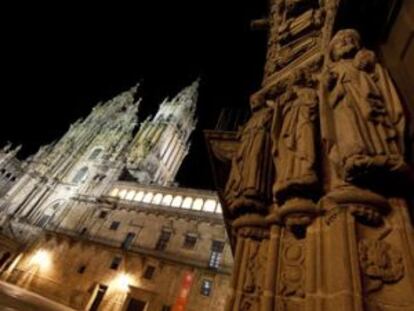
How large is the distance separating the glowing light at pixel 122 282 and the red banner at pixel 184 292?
457 cm

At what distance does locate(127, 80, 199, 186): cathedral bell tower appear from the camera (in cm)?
3609

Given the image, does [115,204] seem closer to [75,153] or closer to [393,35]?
[75,153]

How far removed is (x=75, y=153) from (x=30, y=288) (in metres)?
20.4

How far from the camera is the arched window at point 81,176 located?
35.9 m

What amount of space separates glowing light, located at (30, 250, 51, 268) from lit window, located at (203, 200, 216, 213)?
15824 mm

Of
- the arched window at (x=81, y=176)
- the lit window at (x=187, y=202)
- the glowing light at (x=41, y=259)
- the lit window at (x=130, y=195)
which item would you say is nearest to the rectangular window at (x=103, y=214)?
the lit window at (x=130, y=195)

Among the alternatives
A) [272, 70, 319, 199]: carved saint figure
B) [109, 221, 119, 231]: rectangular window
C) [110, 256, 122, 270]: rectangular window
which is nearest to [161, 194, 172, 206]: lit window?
[109, 221, 119, 231]: rectangular window

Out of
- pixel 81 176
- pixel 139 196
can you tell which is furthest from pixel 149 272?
pixel 81 176

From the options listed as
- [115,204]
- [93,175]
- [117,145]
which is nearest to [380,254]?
[115,204]

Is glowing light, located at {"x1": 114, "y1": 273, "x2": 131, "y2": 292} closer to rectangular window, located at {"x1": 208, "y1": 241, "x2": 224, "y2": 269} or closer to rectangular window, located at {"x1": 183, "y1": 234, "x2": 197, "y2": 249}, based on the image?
rectangular window, located at {"x1": 183, "y1": 234, "x2": 197, "y2": 249}

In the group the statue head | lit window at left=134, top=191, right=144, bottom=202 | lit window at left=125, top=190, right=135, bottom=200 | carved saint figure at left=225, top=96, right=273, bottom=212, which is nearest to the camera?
the statue head

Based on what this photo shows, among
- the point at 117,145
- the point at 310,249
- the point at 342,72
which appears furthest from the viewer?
the point at 117,145

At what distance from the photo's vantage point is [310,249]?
2.43 metres

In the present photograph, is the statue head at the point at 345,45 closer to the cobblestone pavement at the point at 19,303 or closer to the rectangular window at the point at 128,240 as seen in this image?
the cobblestone pavement at the point at 19,303
